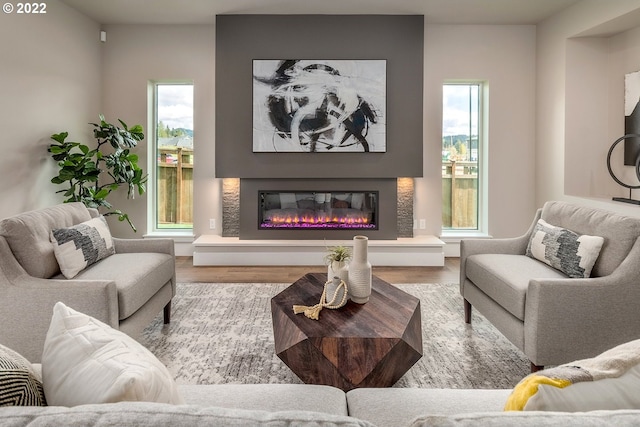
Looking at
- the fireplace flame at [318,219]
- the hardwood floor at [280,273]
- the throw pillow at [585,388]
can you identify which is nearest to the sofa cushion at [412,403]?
the throw pillow at [585,388]

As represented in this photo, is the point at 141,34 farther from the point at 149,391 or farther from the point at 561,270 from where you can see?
the point at 149,391

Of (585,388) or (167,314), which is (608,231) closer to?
(585,388)

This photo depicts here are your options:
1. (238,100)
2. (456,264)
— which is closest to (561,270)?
(456,264)

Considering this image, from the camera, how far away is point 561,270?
9.36 feet

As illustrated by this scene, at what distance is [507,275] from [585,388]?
6.94 ft

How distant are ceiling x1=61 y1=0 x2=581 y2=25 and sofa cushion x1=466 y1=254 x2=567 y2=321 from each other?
2934 millimetres

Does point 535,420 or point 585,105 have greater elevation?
point 585,105

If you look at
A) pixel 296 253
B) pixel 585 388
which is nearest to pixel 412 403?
pixel 585 388

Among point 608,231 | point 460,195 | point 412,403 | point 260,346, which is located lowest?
point 260,346

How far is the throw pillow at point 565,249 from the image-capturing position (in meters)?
2.66

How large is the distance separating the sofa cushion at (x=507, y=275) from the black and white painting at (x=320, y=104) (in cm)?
242

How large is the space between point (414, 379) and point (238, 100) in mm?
3877

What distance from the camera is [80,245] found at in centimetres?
283

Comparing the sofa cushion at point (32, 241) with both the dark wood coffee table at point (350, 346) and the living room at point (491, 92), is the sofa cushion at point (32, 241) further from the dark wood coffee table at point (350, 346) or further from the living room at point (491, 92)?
the living room at point (491, 92)
